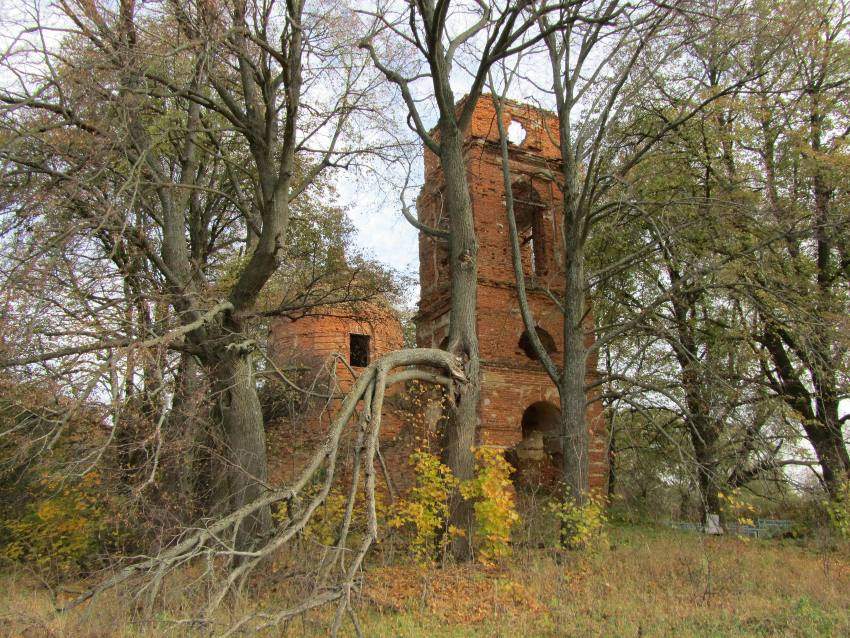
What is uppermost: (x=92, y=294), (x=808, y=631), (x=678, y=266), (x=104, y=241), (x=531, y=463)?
(x=678, y=266)

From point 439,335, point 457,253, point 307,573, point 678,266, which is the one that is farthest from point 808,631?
point 439,335

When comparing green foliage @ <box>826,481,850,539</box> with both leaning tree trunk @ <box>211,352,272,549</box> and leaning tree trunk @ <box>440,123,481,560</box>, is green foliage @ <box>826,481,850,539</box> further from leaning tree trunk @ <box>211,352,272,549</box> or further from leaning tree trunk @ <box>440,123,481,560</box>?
leaning tree trunk @ <box>211,352,272,549</box>

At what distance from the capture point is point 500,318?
15.5 meters

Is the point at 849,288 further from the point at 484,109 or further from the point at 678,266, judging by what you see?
the point at 484,109

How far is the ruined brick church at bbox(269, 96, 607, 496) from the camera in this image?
14.8 meters

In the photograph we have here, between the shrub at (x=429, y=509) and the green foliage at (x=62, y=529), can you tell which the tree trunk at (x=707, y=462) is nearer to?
the shrub at (x=429, y=509)

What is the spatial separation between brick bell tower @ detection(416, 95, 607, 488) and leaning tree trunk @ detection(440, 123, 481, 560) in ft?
11.9

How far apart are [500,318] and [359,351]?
925 centimetres

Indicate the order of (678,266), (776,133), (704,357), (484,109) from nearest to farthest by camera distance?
(678,266), (776,133), (704,357), (484,109)

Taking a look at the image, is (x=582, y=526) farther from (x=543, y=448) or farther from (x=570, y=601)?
(x=543, y=448)

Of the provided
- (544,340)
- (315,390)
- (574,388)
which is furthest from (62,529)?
(544,340)

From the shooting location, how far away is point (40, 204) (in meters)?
6.49

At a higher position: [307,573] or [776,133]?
[776,133]

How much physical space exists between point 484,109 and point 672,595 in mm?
12218
